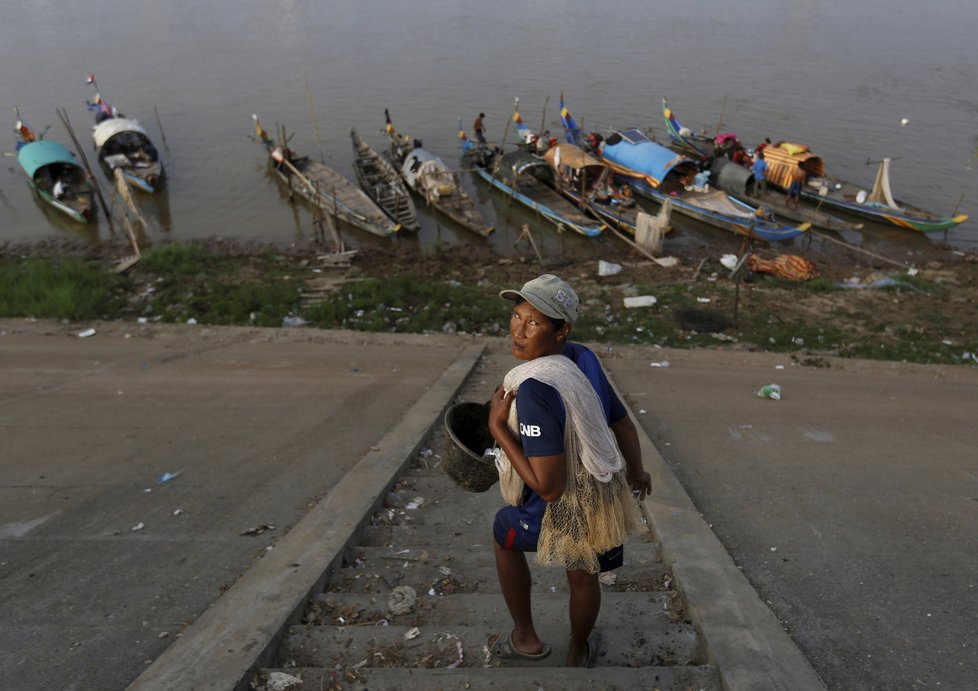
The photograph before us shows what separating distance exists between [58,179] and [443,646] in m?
20.4

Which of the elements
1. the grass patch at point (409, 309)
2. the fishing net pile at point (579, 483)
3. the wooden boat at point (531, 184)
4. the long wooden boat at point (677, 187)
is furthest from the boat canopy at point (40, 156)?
the fishing net pile at point (579, 483)

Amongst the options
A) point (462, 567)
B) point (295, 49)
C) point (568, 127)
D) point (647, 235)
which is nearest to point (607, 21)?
point (295, 49)

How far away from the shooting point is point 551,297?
226 centimetres

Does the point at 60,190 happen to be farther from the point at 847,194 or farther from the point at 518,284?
the point at 847,194

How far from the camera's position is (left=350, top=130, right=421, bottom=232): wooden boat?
17016 mm

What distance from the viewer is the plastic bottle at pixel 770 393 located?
689cm

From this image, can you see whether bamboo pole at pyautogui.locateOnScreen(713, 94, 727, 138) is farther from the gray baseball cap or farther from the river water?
the gray baseball cap

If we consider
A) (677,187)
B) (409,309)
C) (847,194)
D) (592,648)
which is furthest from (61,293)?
(847,194)

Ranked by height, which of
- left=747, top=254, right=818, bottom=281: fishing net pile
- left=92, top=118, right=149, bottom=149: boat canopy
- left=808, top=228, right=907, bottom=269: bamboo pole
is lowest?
left=808, top=228, right=907, bottom=269: bamboo pole

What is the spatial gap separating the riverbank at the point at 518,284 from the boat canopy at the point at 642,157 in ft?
14.4

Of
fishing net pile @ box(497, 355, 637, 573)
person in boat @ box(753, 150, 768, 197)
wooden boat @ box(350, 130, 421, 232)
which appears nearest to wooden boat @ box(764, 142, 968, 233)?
person in boat @ box(753, 150, 768, 197)

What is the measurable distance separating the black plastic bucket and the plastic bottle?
491 centimetres

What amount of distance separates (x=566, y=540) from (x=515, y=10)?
4740cm

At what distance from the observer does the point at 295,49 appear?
118ft
